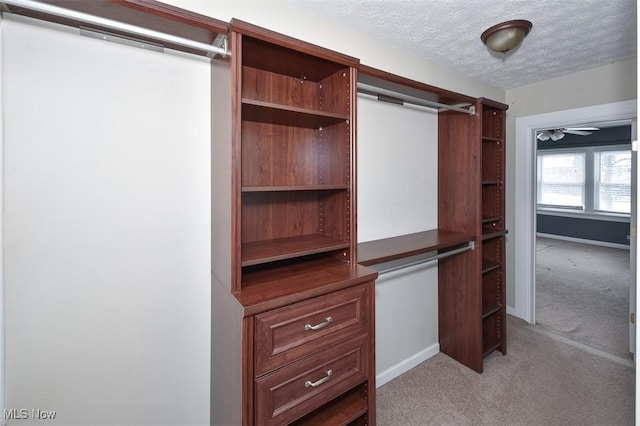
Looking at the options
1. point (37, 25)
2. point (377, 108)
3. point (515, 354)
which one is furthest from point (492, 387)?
point (37, 25)

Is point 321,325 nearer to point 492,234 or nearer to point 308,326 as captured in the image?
point 308,326

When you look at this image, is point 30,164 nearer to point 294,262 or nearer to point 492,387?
point 294,262

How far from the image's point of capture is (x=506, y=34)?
6.16 feet

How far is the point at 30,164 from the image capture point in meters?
1.15

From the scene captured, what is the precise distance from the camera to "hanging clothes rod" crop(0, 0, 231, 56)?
95 cm

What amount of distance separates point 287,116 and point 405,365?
6.81 ft

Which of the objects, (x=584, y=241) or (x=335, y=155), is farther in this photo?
(x=584, y=241)

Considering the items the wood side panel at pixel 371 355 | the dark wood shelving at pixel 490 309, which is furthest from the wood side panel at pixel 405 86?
the dark wood shelving at pixel 490 309

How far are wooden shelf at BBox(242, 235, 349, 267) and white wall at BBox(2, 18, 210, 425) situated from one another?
0.29m

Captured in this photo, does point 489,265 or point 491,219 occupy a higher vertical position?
point 491,219

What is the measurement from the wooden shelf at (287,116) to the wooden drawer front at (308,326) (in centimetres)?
82

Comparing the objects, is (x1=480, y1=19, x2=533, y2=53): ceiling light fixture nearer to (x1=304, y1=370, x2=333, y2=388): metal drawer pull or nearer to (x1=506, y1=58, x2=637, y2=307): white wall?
(x1=506, y1=58, x2=637, y2=307): white wall

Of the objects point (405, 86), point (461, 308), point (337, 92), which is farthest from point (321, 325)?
point (461, 308)

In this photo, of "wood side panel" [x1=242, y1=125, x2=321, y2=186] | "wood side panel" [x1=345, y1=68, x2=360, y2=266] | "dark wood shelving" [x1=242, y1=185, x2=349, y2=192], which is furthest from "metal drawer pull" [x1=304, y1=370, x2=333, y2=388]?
"wood side panel" [x1=242, y1=125, x2=321, y2=186]
